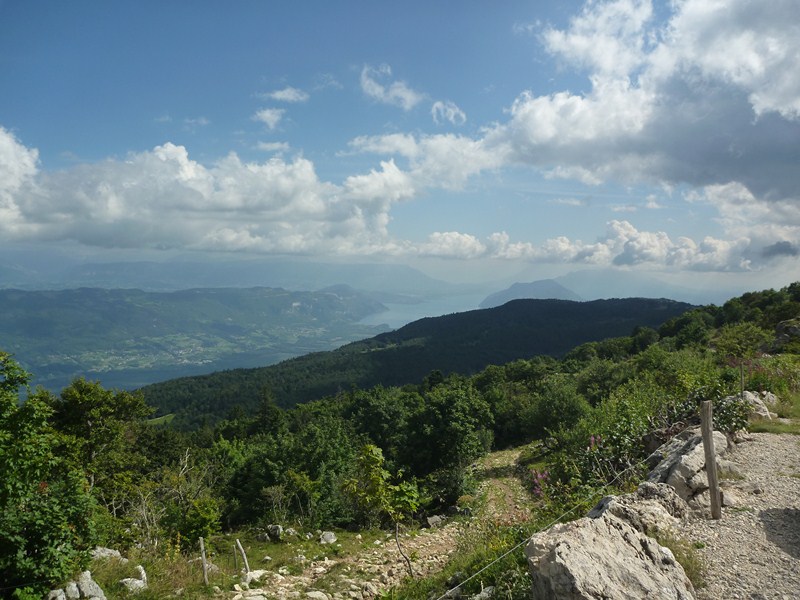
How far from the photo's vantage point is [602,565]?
19.1 feet

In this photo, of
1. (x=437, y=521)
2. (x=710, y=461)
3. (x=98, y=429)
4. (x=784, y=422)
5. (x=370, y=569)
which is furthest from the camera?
(x=98, y=429)

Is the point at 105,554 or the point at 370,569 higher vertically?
the point at 105,554

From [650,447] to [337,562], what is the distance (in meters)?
10.4

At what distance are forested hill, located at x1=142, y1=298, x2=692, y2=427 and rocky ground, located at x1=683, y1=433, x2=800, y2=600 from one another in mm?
125264

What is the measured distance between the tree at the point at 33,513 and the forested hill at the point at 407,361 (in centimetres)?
11797

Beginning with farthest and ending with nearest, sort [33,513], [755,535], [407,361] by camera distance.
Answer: [407,361], [33,513], [755,535]

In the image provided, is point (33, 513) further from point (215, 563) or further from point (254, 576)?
point (215, 563)

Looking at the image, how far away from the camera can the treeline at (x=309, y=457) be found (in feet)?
33.6

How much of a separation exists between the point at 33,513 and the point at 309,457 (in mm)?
19394

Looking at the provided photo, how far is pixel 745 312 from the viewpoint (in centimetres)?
7362

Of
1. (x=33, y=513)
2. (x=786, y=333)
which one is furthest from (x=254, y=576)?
A: (x=786, y=333)

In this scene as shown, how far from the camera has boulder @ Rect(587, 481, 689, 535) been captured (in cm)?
756

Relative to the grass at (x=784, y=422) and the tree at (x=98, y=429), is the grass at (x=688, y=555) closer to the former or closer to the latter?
the grass at (x=784, y=422)

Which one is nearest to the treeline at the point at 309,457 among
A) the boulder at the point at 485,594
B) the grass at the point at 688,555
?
the grass at the point at 688,555
